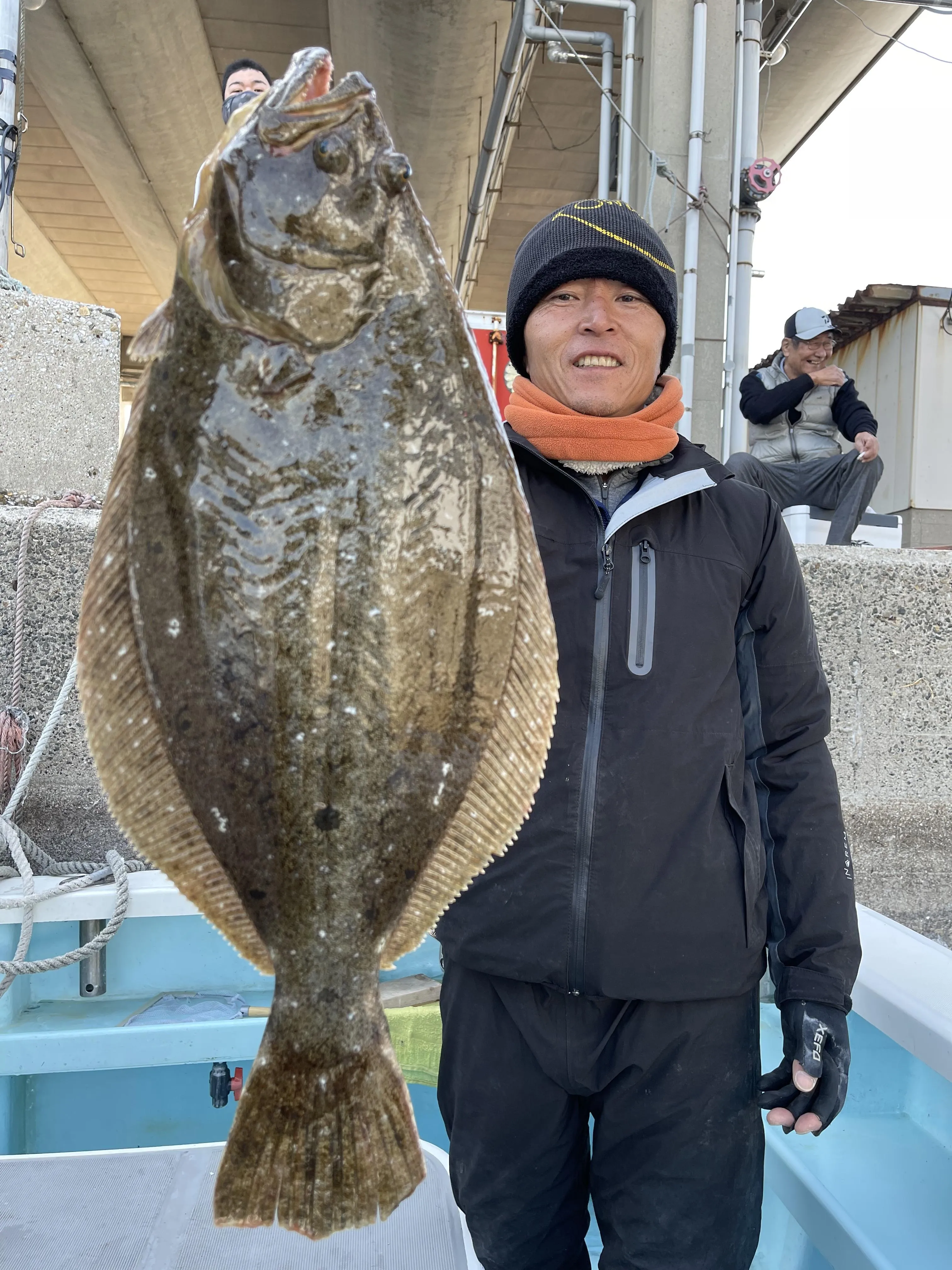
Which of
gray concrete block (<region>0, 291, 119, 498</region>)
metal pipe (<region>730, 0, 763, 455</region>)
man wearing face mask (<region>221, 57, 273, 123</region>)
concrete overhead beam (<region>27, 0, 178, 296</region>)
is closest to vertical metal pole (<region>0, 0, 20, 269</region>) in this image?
gray concrete block (<region>0, 291, 119, 498</region>)

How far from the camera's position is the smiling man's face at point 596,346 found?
1843 millimetres

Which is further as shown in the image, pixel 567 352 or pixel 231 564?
pixel 567 352

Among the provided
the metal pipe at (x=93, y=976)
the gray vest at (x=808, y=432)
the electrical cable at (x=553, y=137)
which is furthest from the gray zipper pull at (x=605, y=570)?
the electrical cable at (x=553, y=137)

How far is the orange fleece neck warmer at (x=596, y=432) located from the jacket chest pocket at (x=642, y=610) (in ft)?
0.62

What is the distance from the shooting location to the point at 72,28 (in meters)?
8.40

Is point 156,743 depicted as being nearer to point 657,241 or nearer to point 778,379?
point 657,241

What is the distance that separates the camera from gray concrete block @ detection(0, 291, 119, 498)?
346 cm

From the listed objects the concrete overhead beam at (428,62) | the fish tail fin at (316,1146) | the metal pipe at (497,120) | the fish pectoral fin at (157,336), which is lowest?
the fish tail fin at (316,1146)

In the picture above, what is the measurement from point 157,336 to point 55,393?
2684mm

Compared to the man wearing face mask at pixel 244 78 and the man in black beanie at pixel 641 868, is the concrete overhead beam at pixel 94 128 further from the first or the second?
the man in black beanie at pixel 641 868

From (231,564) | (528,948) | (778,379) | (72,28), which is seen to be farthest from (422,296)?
(72,28)

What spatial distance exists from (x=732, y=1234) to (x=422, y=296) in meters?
1.88

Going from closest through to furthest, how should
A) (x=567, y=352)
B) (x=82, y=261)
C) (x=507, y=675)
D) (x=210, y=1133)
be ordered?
(x=507, y=675)
(x=567, y=352)
(x=210, y=1133)
(x=82, y=261)

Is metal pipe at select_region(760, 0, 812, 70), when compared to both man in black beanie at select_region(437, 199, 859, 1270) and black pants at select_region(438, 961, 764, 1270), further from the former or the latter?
black pants at select_region(438, 961, 764, 1270)
